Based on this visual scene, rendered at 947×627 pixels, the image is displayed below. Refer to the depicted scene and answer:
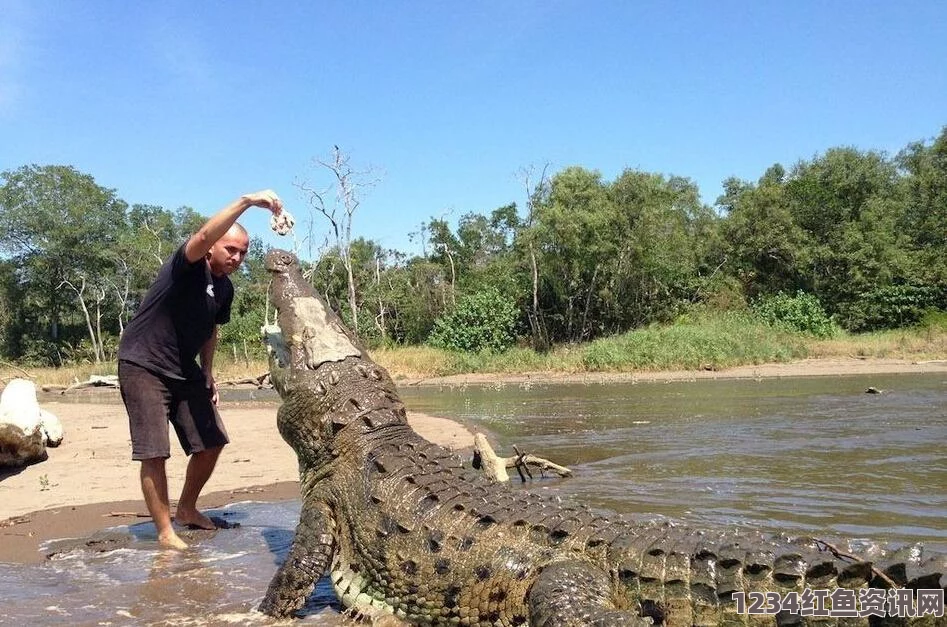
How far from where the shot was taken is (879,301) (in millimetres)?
32344

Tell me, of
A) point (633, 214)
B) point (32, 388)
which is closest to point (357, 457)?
point (32, 388)

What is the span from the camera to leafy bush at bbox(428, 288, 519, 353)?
33.9 metres

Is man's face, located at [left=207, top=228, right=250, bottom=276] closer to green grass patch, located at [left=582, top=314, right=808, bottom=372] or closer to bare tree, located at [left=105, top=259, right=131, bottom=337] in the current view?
green grass patch, located at [left=582, top=314, right=808, bottom=372]

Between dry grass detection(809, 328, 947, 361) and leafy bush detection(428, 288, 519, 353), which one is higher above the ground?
leafy bush detection(428, 288, 519, 353)

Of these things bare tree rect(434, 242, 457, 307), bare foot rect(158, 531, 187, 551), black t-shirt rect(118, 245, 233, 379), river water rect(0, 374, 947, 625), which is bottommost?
river water rect(0, 374, 947, 625)

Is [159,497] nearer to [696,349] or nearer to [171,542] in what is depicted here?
[171,542]

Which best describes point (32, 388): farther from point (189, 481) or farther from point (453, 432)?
point (453, 432)

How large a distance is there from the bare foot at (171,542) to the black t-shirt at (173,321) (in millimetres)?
1147

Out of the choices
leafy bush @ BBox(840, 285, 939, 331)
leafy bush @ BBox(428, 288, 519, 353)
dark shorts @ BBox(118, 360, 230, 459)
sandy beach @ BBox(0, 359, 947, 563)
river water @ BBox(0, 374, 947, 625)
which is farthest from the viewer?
leafy bush @ BBox(428, 288, 519, 353)

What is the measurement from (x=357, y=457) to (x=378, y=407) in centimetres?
38

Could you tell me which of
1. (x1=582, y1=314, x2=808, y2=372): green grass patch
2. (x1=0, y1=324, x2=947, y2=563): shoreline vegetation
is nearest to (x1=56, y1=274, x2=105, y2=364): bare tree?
(x1=0, y1=324, x2=947, y2=563): shoreline vegetation

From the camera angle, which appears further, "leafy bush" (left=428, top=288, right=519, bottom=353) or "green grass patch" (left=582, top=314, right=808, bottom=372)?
"leafy bush" (left=428, top=288, right=519, bottom=353)

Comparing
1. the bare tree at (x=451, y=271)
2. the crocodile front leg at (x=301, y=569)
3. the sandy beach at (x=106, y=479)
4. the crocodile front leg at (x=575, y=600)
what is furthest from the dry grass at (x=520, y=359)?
the crocodile front leg at (x=575, y=600)

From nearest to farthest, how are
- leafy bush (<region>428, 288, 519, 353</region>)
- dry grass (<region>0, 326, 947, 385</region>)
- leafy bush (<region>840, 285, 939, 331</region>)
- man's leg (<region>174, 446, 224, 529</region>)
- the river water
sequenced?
the river water
man's leg (<region>174, 446, 224, 529</region>)
dry grass (<region>0, 326, 947, 385</region>)
leafy bush (<region>840, 285, 939, 331</region>)
leafy bush (<region>428, 288, 519, 353</region>)
